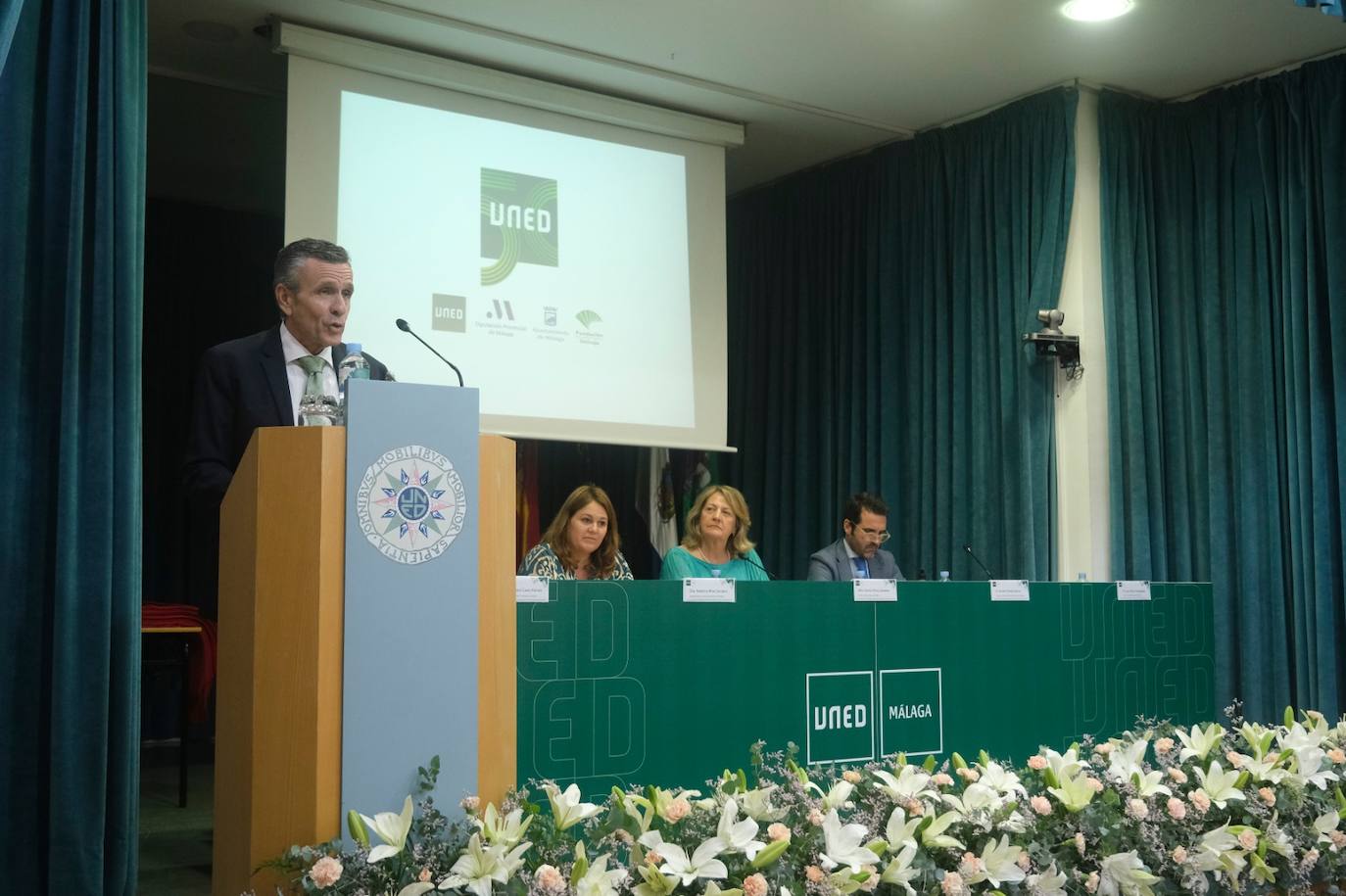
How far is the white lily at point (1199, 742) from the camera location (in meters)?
2.39

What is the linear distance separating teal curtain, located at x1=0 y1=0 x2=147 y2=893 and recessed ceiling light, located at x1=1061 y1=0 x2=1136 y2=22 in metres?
3.19

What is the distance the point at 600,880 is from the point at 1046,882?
2.27 feet

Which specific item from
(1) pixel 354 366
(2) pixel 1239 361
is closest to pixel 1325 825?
(1) pixel 354 366

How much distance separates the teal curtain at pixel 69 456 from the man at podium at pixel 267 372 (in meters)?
0.54

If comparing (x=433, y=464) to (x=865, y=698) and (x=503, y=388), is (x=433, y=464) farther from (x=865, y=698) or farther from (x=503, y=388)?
(x=503, y=388)

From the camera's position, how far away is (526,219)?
4.94 metres

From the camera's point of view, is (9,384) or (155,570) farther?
(155,570)

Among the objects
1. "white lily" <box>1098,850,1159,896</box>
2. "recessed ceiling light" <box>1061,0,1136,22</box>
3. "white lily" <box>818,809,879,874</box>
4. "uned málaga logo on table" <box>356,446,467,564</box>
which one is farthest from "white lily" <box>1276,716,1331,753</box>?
"recessed ceiling light" <box>1061,0,1136,22</box>

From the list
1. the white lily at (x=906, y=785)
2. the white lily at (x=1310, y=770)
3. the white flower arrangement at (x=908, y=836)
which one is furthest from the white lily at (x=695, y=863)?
the white lily at (x=1310, y=770)

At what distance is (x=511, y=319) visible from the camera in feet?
15.9

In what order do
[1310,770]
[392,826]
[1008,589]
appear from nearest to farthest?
[392,826], [1310,770], [1008,589]

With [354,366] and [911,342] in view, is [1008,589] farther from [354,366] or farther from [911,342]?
[354,366]

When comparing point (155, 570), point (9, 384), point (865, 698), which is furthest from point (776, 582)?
point (155, 570)

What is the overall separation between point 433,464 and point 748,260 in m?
5.06
